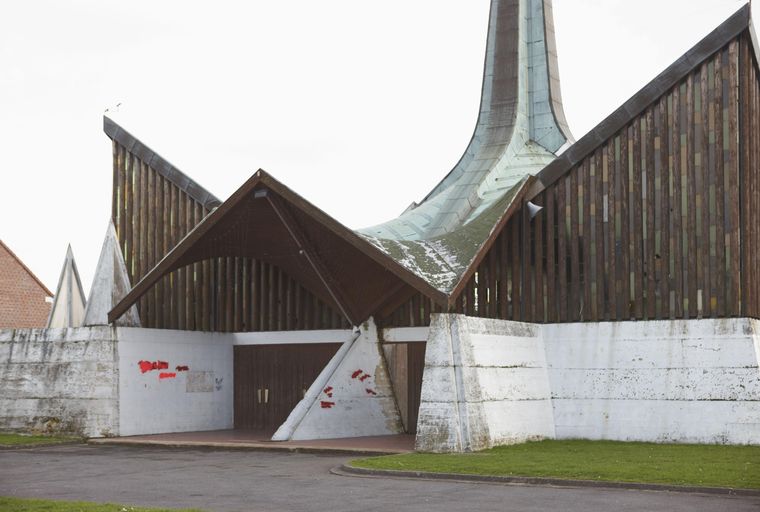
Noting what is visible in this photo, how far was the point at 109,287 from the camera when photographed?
30141 millimetres

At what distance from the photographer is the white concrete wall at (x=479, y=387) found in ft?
72.9

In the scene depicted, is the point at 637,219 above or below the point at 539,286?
above

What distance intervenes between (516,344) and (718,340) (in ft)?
15.4

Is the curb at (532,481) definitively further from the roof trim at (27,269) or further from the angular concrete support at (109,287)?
the roof trim at (27,269)

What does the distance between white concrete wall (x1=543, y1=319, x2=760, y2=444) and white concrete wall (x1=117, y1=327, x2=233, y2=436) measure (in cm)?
1058

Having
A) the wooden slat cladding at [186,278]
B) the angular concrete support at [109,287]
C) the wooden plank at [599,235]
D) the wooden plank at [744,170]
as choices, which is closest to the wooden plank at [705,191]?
the wooden plank at [744,170]

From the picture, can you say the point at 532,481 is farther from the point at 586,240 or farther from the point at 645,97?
the point at 645,97

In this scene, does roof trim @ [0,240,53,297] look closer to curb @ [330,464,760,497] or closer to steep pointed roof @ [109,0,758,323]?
steep pointed roof @ [109,0,758,323]

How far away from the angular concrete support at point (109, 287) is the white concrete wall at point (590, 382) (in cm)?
1075

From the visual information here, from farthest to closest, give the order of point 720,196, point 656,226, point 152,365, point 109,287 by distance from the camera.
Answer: point 109,287
point 152,365
point 656,226
point 720,196

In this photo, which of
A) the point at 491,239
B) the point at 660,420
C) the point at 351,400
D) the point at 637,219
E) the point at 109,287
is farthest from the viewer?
the point at 109,287

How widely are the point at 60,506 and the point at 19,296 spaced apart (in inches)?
1423

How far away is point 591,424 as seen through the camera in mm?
26359

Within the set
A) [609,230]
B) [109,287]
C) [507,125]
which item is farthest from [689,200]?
[109,287]
